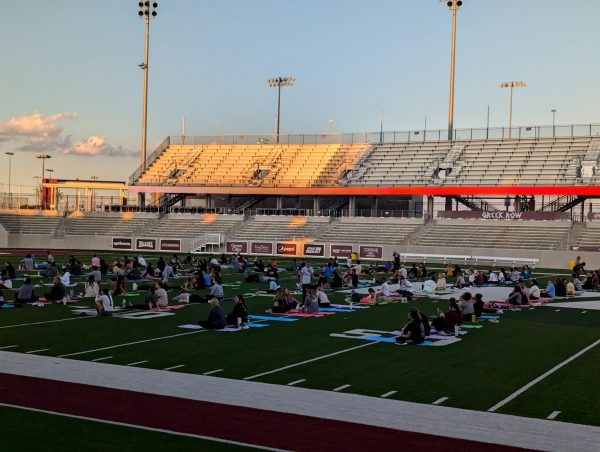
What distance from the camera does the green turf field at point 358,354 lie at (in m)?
15.7

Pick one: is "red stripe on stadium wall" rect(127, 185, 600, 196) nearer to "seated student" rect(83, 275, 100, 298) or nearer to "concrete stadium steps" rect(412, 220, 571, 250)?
"concrete stadium steps" rect(412, 220, 571, 250)

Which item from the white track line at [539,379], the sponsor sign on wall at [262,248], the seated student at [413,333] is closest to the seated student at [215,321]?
the seated student at [413,333]

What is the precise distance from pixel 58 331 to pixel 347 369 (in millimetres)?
9231

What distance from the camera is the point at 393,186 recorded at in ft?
244

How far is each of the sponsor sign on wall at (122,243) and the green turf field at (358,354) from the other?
4551 centimetres

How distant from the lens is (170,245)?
7212 centimetres

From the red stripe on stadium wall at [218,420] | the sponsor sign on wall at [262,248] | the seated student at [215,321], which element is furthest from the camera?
the sponsor sign on wall at [262,248]

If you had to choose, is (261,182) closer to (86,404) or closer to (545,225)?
(545,225)

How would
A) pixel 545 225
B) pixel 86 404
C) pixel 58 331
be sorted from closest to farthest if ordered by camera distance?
1. pixel 86 404
2. pixel 58 331
3. pixel 545 225

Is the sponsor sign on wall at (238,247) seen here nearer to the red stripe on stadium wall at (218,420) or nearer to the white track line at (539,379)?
the white track line at (539,379)

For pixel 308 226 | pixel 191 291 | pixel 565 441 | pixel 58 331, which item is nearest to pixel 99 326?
pixel 58 331

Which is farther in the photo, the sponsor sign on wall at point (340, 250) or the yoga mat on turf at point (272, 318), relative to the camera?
the sponsor sign on wall at point (340, 250)

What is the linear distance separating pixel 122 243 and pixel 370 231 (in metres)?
22.8

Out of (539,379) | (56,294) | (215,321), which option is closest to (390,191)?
(56,294)
